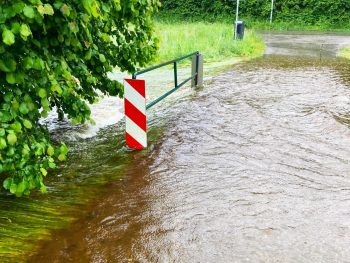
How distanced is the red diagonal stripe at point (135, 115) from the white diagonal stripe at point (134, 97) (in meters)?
0.05

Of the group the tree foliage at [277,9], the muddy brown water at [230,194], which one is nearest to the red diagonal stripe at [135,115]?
the muddy brown water at [230,194]

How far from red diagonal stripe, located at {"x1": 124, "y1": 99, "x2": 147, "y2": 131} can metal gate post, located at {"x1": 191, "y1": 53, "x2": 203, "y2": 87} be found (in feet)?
14.8

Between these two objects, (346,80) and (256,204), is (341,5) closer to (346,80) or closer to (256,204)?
(346,80)

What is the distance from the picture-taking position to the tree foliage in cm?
3266

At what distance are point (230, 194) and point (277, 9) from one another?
32.9 m

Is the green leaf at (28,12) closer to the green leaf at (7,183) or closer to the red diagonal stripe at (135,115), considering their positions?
the green leaf at (7,183)

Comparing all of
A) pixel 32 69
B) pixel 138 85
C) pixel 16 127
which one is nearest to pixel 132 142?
pixel 138 85

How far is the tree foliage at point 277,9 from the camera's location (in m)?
32.7

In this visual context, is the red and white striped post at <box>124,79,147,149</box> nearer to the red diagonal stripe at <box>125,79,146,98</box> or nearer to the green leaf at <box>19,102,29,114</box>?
the red diagonal stripe at <box>125,79,146,98</box>

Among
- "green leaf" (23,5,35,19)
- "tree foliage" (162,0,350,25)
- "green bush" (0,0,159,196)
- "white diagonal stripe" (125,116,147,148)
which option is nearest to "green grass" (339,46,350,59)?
"white diagonal stripe" (125,116,147,148)

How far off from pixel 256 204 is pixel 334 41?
2093 cm

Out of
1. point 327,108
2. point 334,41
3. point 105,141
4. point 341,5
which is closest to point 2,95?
point 105,141

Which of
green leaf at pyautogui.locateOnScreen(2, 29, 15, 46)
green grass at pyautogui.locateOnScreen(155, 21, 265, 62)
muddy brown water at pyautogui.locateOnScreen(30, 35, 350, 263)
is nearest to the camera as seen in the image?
green leaf at pyautogui.locateOnScreen(2, 29, 15, 46)

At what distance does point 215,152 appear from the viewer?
6.19m
